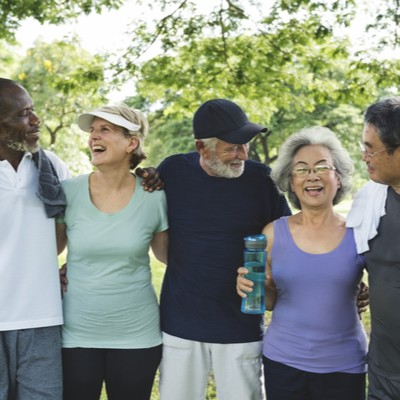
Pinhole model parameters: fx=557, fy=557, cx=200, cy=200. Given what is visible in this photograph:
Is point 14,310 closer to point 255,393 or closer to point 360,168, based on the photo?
point 255,393

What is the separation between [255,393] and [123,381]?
32.8 inches

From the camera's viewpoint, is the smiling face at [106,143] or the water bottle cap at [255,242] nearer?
the water bottle cap at [255,242]

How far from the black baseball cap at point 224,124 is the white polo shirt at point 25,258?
1.09 metres

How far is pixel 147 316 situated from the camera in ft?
11.0

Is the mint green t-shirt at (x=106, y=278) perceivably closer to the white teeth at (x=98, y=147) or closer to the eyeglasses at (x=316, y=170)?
the white teeth at (x=98, y=147)

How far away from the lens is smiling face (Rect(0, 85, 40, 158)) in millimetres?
3111

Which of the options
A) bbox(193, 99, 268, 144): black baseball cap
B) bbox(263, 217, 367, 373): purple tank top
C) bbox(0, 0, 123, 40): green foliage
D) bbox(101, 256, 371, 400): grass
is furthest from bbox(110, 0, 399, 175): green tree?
bbox(263, 217, 367, 373): purple tank top

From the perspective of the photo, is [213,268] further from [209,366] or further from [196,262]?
[209,366]

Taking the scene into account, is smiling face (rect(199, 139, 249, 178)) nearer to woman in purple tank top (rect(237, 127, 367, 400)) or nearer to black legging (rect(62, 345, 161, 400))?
woman in purple tank top (rect(237, 127, 367, 400))

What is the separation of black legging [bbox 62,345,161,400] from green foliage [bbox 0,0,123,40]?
6.77 metres

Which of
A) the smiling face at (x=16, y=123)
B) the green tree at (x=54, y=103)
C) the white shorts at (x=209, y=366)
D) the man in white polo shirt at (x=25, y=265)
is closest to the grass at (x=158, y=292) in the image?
the white shorts at (x=209, y=366)

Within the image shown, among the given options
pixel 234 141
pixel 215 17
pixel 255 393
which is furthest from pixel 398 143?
pixel 215 17

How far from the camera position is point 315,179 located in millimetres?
3158

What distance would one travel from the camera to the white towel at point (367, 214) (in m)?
2.93
